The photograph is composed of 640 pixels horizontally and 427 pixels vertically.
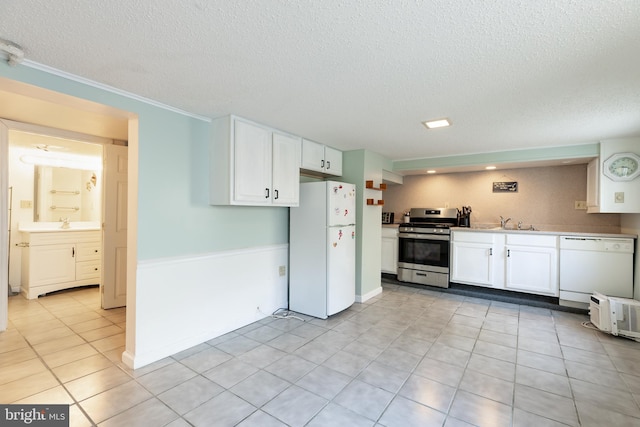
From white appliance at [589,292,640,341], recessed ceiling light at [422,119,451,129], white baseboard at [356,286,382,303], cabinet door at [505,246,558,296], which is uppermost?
recessed ceiling light at [422,119,451,129]

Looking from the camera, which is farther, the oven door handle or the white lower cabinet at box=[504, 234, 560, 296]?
the oven door handle

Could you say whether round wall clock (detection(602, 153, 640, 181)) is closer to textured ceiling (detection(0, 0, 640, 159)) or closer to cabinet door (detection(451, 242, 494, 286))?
textured ceiling (detection(0, 0, 640, 159))

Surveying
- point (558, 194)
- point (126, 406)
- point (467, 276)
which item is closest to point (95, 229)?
point (126, 406)

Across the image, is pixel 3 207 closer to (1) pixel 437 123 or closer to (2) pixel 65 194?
(2) pixel 65 194

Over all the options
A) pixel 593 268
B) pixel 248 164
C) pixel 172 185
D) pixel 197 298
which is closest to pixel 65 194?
pixel 172 185

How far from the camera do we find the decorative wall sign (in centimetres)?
460

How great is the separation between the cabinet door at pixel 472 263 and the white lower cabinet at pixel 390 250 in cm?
91

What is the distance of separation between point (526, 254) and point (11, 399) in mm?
5190

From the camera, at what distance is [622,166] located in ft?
10.8

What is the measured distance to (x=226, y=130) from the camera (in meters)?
2.66

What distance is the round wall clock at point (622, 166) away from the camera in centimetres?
323

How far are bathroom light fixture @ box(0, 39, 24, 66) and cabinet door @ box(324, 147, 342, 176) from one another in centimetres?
275

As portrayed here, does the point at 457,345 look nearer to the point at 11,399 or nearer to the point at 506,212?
the point at 506,212

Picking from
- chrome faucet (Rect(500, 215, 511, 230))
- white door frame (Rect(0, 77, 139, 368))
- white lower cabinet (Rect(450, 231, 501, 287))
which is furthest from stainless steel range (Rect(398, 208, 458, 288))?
white door frame (Rect(0, 77, 139, 368))
